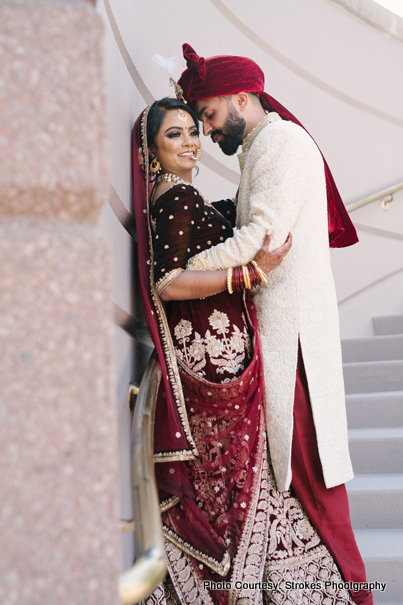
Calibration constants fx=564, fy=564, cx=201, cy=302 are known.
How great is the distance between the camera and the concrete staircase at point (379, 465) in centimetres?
199

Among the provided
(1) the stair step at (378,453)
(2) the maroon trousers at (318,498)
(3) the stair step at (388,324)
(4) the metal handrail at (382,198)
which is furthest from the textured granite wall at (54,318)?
(4) the metal handrail at (382,198)

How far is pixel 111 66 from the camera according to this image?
5.28 ft

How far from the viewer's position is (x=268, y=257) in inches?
63.7

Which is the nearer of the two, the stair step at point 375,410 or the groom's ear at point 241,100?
the groom's ear at point 241,100

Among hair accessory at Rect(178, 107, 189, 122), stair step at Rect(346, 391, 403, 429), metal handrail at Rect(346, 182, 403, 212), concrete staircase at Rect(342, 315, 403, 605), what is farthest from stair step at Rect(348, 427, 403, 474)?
metal handrail at Rect(346, 182, 403, 212)

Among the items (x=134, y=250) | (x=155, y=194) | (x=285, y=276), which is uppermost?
(x=155, y=194)

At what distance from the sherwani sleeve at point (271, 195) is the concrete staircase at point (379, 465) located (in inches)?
47.5

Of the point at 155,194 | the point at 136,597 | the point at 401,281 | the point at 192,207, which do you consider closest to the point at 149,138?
the point at 155,194

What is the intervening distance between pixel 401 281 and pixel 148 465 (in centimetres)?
365

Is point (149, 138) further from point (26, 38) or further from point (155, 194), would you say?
point (26, 38)

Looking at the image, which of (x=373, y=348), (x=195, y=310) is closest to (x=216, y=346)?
(x=195, y=310)

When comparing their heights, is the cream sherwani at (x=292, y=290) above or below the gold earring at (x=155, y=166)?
below

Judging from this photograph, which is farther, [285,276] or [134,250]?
[134,250]

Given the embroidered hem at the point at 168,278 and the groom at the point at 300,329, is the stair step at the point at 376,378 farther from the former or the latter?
the embroidered hem at the point at 168,278
